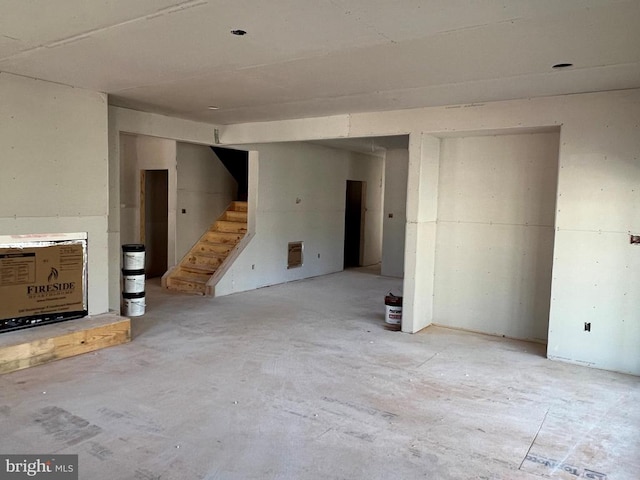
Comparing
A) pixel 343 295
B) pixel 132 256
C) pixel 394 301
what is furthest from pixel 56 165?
pixel 343 295

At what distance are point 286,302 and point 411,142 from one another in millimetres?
2911

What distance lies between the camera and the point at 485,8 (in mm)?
2480

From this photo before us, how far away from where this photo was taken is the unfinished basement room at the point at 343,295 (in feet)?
8.98

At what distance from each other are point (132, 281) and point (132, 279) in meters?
0.02

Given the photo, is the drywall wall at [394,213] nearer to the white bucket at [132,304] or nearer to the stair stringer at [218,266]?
the stair stringer at [218,266]

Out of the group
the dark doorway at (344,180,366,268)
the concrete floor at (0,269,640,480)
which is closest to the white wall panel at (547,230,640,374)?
the concrete floor at (0,269,640,480)

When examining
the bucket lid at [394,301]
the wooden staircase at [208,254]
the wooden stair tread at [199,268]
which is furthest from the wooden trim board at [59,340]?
the bucket lid at [394,301]

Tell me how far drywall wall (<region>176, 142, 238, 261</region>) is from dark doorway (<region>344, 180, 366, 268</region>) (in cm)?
327

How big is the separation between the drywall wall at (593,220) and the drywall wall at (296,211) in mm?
Answer: 3982

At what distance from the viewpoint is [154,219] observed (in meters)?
8.71

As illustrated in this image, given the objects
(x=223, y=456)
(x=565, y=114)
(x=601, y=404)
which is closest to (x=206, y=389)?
(x=223, y=456)

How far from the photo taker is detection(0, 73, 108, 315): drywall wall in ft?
13.7

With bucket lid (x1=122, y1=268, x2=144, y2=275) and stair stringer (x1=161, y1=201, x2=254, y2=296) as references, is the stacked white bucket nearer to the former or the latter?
bucket lid (x1=122, y1=268, x2=144, y2=275)

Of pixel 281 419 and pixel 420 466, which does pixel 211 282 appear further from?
pixel 420 466
